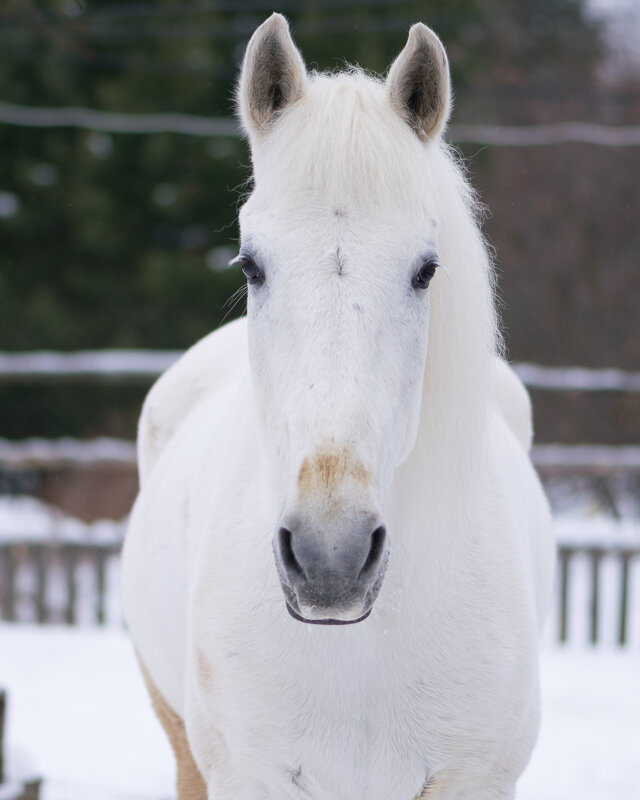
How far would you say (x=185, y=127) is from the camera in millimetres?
10445

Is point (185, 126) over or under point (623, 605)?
over

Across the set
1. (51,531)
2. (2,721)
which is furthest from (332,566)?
(51,531)

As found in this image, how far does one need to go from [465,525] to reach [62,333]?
32.7 ft

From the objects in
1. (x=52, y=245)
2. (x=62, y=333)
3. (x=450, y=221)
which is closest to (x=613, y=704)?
(x=450, y=221)

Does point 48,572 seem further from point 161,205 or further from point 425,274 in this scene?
point 161,205

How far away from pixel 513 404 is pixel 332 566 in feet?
5.88

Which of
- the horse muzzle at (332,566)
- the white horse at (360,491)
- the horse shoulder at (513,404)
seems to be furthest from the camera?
the horse shoulder at (513,404)

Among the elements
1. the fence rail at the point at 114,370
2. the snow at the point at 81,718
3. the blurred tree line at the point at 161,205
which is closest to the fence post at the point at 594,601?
the fence rail at the point at 114,370

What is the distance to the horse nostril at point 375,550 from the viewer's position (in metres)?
1.52

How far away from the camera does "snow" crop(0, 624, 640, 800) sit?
13.2 feet

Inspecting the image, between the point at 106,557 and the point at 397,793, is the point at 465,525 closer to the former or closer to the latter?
the point at 397,793

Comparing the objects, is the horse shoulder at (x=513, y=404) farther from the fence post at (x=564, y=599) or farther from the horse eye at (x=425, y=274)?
the fence post at (x=564, y=599)

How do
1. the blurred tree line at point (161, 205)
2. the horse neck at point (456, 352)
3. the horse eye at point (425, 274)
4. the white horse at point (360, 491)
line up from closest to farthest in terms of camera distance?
the white horse at point (360, 491), the horse eye at point (425, 274), the horse neck at point (456, 352), the blurred tree line at point (161, 205)

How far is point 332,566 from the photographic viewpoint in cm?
147
